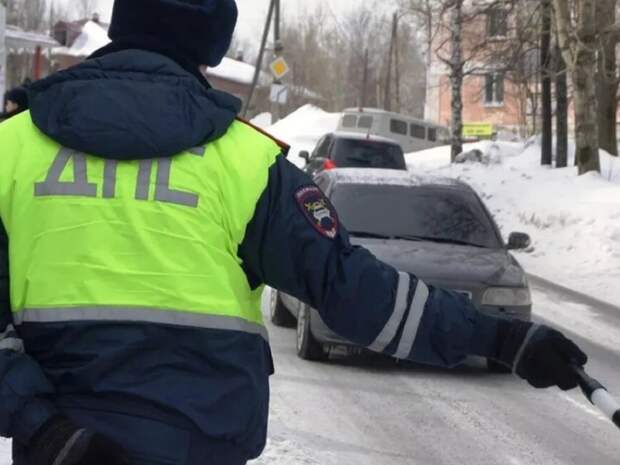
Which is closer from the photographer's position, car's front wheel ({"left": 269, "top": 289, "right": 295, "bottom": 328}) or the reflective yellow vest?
the reflective yellow vest

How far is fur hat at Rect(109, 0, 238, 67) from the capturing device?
2.38 metres

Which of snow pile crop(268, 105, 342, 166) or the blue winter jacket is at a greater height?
snow pile crop(268, 105, 342, 166)

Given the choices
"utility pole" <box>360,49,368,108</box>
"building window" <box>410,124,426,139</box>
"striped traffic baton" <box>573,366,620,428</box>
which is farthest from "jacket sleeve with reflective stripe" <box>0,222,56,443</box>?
"utility pole" <box>360,49,368,108</box>

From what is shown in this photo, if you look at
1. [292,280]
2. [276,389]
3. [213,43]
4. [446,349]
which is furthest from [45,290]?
[276,389]

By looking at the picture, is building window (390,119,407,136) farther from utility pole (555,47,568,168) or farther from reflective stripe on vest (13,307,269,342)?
reflective stripe on vest (13,307,269,342)

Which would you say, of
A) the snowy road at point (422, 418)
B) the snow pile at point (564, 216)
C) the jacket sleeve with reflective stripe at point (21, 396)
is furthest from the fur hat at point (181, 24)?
the snow pile at point (564, 216)

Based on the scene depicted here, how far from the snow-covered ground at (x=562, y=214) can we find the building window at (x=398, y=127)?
21.4 metres

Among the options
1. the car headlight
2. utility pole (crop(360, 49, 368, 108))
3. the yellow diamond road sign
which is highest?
utility pole (crop(360, 49, 368, 108))

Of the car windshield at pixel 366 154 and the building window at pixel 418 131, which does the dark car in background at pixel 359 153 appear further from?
the building window at pixel 418 131

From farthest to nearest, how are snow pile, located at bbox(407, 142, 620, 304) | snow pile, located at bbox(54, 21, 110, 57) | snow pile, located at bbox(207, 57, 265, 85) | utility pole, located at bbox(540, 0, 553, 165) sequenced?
snow pile, located at bbox(207, 57, 265, 85) < snow pile, located at bbox(54, 21, 110, 57) < utility pole, located at bbox(540, 0, 553, 165) < snow pile, located at bbox(407, 142, 620, 304)

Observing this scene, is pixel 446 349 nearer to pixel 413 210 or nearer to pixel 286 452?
pixel 286 452

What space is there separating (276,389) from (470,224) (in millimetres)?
2748

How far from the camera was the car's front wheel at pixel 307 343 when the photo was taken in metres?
8.97

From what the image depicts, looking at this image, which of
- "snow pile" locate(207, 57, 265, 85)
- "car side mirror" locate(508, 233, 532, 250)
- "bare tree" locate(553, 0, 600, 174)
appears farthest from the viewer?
"snow pile" locate(207, 57, 265, 85)
